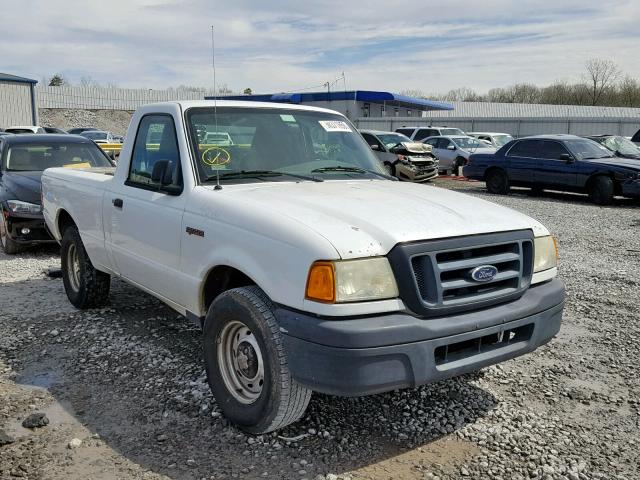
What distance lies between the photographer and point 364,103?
2073 inches

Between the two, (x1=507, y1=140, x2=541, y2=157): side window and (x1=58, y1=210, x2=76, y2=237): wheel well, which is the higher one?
(x1=507, y1=140, x2=541, y2=157): side window

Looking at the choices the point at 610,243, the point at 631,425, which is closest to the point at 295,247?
the point at 631,425

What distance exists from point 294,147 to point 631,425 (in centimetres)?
285

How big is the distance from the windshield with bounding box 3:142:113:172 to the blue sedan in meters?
11.0

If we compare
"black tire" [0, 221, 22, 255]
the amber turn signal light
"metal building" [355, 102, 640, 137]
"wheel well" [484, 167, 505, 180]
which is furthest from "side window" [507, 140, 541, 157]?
"metal building" [355, 102, 640, 137]

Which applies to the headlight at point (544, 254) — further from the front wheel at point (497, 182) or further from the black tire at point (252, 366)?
the front wheel at point (497, 182)

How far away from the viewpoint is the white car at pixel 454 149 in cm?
2292

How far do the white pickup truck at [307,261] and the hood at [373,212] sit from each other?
0.01 m

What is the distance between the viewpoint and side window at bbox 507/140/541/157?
1600 cm

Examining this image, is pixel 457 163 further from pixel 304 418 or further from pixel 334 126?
pixel 304 418

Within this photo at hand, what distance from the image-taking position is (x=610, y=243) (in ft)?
31.1

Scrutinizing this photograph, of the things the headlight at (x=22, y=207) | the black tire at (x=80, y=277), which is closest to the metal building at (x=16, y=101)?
the headlight at (x=22, y=207)

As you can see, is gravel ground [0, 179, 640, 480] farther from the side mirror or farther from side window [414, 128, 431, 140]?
side window [414, 128, 431, 140]

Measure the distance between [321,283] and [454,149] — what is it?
2124 centimetres
